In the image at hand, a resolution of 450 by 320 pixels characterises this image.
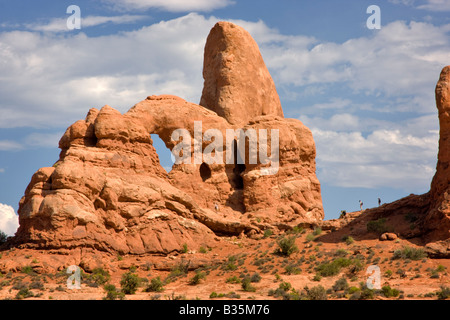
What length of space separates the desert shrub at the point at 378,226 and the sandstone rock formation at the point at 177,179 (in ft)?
11.0

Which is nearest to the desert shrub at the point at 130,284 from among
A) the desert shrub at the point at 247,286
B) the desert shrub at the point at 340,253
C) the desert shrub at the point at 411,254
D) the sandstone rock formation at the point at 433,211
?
the desert shrub at the point at 247,286

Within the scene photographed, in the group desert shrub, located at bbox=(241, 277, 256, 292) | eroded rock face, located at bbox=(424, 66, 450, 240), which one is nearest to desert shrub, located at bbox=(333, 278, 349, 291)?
desert shrub, located at bbox=(241, 277, 256, 292)

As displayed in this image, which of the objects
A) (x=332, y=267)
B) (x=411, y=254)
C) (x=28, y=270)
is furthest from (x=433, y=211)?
(x=28, y=270)

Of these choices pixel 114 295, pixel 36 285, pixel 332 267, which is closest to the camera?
pixel 114 295

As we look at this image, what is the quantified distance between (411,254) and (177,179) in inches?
516

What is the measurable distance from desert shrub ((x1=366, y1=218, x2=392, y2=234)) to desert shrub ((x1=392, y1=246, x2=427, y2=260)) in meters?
3.07

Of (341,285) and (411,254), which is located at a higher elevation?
(411,254)

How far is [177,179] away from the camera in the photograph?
39938mm

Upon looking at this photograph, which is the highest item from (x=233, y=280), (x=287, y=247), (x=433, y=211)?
(x=433, y=211)

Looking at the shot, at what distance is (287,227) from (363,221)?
13.5 ft

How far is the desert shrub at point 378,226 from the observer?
123 feet

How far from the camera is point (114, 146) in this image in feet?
123

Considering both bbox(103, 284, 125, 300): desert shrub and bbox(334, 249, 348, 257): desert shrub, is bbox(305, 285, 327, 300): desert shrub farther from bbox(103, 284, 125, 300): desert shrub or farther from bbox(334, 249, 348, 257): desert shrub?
bbox(103, 284, 125, 300): desert shrub

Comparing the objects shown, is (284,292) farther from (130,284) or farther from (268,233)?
(268,233)
